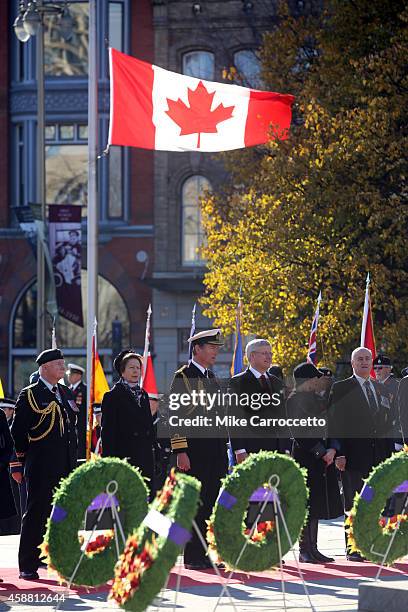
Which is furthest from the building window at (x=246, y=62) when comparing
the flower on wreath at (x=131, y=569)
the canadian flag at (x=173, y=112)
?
the flower on wreath at (x=131, y=569)

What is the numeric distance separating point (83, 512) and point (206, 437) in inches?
115

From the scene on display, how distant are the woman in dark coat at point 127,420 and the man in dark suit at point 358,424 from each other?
1862mm

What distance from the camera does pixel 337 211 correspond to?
82.1ft

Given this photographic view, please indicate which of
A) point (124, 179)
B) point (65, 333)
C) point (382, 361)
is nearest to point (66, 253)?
point (65, 333)

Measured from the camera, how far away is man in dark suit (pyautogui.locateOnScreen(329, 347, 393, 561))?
46.0 feet

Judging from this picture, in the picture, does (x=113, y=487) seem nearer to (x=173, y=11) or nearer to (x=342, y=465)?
(x=342, y=465)

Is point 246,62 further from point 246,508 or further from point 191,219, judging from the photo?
point 246,508

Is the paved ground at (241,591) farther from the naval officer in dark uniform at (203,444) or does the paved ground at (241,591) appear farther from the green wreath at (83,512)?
the naval officer in dark uniform at (203,444)

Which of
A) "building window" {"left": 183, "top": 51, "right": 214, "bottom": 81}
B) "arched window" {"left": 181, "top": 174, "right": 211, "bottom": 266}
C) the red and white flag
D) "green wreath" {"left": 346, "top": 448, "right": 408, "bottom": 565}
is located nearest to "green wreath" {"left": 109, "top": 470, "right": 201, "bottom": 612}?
"green wreath" {"left": 346, "top": 448, "right": 408, "bottom": 565}

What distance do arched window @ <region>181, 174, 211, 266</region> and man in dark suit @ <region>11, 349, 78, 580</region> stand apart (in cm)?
2865

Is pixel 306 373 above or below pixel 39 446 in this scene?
above

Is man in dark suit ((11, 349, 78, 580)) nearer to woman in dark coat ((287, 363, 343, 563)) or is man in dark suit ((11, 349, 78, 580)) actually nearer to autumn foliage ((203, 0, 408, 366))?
woman in dark coat ((287, 363, 343, 563))

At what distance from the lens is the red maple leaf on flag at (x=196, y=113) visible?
63.8 feet

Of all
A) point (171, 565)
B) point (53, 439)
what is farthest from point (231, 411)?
point (171, 565)
